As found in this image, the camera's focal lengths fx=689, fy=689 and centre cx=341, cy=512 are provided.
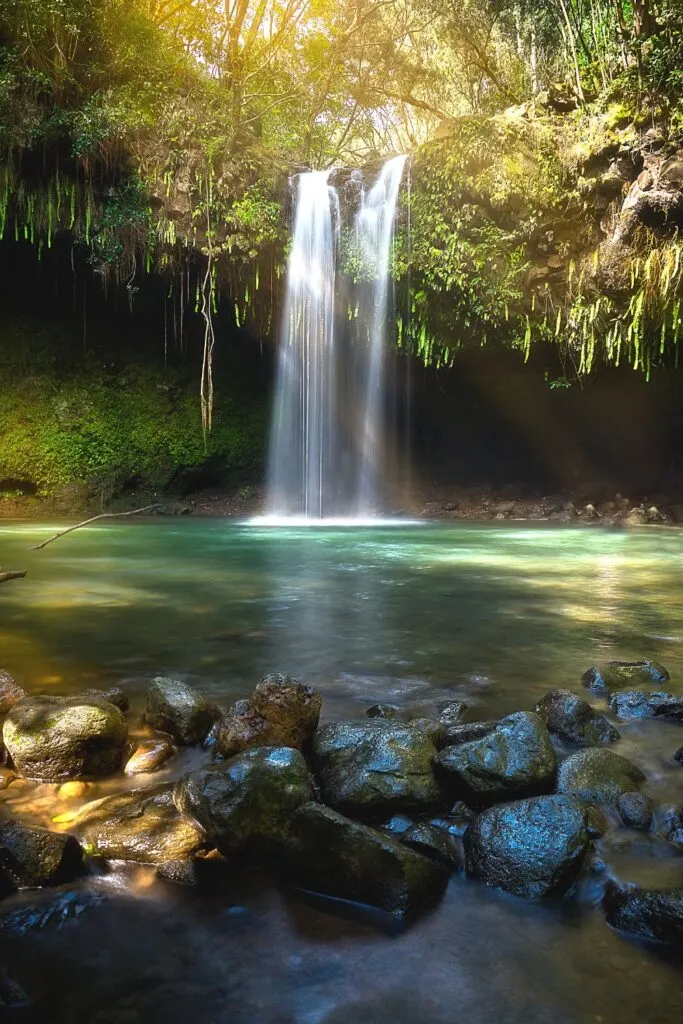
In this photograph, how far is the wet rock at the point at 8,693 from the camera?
3225 mm

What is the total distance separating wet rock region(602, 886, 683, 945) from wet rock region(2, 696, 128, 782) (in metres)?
1.90

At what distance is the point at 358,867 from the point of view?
202cm

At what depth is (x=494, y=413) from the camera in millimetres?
18141

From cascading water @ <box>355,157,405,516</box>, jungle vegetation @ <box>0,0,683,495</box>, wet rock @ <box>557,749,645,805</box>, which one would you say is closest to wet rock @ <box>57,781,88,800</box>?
wet rock @ <box>557,749,645,805</box>

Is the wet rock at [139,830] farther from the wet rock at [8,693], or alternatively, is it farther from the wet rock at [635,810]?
the wet rock at [635,810]

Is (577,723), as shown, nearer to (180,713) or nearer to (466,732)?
(466,732)

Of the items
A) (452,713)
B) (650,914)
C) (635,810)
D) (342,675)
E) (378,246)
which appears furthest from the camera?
(378,246)

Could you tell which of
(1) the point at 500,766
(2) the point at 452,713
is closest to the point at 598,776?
(1) the point at 500,766

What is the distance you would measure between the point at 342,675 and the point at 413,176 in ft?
38.8

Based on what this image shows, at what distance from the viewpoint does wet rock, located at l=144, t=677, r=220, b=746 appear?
3012mm

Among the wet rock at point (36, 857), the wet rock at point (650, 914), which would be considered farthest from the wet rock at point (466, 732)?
the wet rock at point (36, 857)

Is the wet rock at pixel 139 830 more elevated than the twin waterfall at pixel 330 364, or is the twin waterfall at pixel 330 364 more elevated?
the twin waterfall at pixel 330 364

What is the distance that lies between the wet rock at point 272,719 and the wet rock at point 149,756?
215mm

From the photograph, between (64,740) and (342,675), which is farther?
(342,675)
